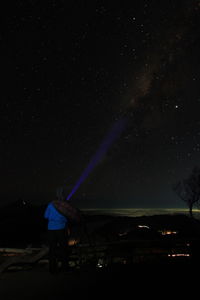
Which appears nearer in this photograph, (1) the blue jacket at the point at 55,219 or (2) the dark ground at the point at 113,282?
(2) the dark ground at the point at 113,282

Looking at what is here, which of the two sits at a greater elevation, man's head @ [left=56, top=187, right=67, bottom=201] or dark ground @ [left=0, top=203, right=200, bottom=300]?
man's head @ [left=56, top=187, right=67, bottom=201]

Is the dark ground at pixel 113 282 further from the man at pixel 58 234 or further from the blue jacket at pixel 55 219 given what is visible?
the blue jacket at pixel 55 219

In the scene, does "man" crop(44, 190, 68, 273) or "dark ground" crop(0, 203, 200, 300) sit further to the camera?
"man" crop(44, 190, 68, 273)

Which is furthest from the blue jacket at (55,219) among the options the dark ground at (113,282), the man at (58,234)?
the dark ground at (113,282)

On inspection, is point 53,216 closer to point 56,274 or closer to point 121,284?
point 56,274

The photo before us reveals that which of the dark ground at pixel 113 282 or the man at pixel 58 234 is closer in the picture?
the dark ground at pixel 113 282

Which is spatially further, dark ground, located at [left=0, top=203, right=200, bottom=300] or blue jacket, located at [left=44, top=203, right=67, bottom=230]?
blue jacket, located at [left=44, top=203, right=67, bottom=230]

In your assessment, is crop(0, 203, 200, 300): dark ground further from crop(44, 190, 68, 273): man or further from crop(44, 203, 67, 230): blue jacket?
crop(44, 203, 67, 230): blue jacket

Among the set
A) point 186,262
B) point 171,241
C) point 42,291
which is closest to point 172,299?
point 42,291

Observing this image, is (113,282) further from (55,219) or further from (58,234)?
(55,219)

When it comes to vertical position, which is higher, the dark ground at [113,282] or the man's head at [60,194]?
the man's head at [60,194]

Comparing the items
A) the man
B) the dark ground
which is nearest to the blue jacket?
the man

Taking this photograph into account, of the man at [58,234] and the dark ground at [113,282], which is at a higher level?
the man at [58,234]

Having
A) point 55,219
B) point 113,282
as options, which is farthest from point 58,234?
point 113,282
